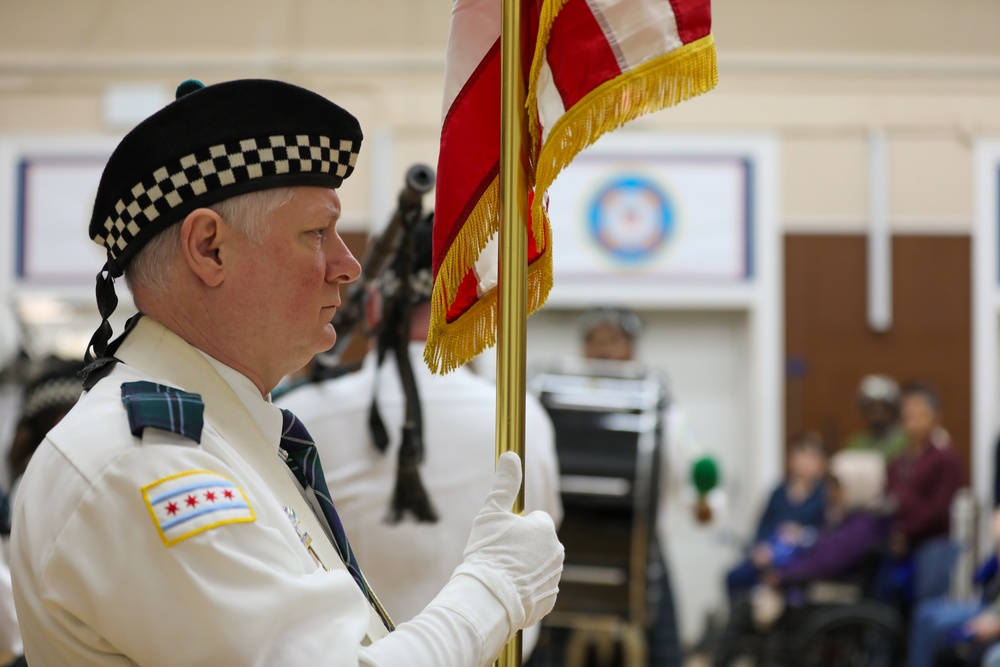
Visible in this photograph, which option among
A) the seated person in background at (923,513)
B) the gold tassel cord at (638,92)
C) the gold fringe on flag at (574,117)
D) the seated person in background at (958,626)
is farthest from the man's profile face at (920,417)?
the gold tassel cord at (638,92)

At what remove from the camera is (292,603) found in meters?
1.15

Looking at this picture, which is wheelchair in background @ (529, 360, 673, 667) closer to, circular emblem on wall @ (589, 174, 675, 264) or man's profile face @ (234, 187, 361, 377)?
man's profile face @ (234, 187, 361, 377)

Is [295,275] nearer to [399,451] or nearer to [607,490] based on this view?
[399,451]

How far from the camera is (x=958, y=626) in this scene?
17.4 ft

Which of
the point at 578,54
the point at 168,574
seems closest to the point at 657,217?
the point at 578,54

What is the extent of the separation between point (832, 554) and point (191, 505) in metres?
5.54

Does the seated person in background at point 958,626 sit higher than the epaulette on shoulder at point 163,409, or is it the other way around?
the epaulette on shoulder at point 163,409

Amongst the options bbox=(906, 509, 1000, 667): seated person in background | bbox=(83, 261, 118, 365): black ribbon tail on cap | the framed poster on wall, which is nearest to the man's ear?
bbox=(83, 261, 118, 365): black ribbon tail on cap

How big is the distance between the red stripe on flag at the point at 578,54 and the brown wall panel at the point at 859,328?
23.4ft

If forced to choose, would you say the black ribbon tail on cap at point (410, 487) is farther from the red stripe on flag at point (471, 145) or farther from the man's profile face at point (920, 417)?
the man's profile face at point (920, 417)

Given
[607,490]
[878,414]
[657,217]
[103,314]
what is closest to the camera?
[103,314]

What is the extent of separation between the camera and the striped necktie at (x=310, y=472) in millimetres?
1475

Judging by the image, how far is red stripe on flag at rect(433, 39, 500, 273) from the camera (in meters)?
1.75

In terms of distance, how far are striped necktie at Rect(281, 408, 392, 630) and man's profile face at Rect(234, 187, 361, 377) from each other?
140 mm
